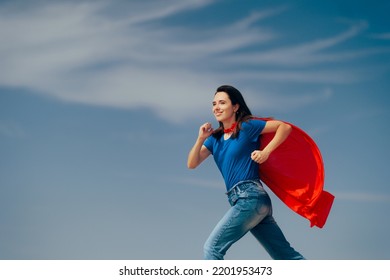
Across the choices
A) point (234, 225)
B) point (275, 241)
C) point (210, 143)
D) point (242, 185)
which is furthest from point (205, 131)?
point (275, 241)

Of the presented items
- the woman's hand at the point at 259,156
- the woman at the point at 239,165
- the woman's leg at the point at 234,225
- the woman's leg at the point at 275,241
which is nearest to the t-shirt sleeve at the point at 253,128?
→ the woman at the point at 239,165

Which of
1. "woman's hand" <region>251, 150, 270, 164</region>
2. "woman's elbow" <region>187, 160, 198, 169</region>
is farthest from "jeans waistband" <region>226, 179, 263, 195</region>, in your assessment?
"woman's elbow" <region>187, 160, 198, 169</region>

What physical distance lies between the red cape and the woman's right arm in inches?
20.4

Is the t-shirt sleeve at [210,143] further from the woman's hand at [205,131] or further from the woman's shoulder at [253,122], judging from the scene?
the woman's shoulder at [253,122]

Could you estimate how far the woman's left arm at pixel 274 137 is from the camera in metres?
5.79

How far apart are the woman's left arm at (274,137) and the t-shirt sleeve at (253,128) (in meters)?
0.04

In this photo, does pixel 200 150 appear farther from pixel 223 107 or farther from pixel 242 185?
pixel 242 185

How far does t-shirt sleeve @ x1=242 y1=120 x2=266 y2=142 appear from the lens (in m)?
6.06

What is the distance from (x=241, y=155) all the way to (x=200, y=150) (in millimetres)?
466

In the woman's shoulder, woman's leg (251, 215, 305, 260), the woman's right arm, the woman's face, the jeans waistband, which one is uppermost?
the woman's face

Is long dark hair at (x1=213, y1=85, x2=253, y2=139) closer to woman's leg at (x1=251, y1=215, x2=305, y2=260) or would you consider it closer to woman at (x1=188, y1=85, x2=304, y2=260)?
woman at (x1=188, y1=85, x2=304, y2=260)
